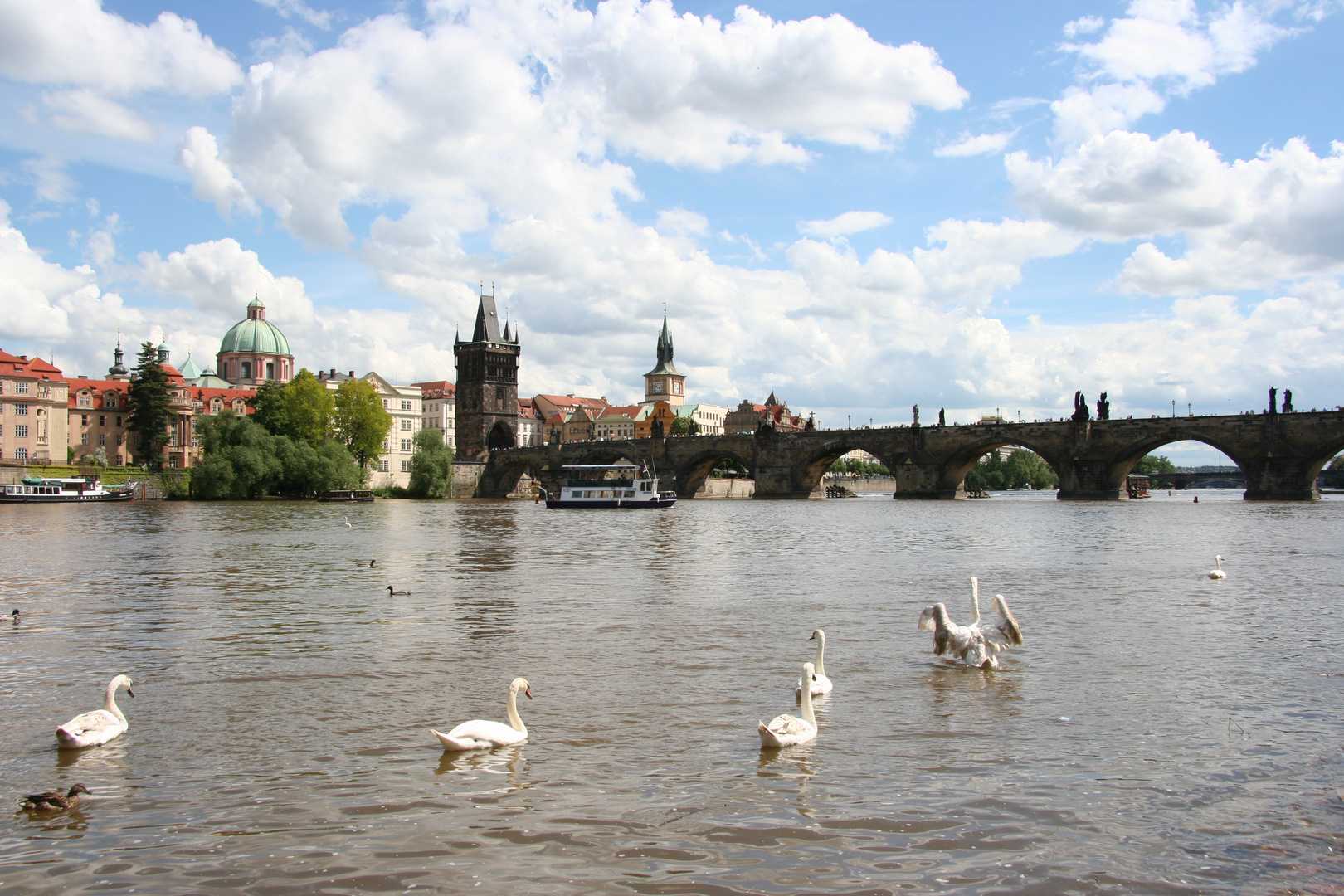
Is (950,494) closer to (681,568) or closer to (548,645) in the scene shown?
(681,568)

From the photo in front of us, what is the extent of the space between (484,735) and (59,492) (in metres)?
77.6

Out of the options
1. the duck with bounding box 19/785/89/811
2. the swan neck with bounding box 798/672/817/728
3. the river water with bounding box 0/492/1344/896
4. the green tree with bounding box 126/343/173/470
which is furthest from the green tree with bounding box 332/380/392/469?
the duck with bounding box 19/785/89/811

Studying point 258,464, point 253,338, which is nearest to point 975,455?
point 258,464

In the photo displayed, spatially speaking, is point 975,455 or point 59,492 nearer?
point 59,492

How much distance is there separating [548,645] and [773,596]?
607 centimetres

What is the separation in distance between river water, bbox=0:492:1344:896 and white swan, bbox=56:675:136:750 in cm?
13

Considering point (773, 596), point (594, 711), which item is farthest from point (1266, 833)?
point (773, 596)

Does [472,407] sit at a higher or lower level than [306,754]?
higher

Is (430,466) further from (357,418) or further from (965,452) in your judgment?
(965,452)

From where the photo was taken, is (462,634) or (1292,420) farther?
(1292,420)

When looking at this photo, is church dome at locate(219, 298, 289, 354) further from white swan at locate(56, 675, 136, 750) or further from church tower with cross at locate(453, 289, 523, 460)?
white swan at locate(56, 675, 136, 750)

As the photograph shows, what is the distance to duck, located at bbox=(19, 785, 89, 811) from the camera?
5973mm

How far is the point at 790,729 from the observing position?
7336 mm

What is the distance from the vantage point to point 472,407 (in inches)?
5349
